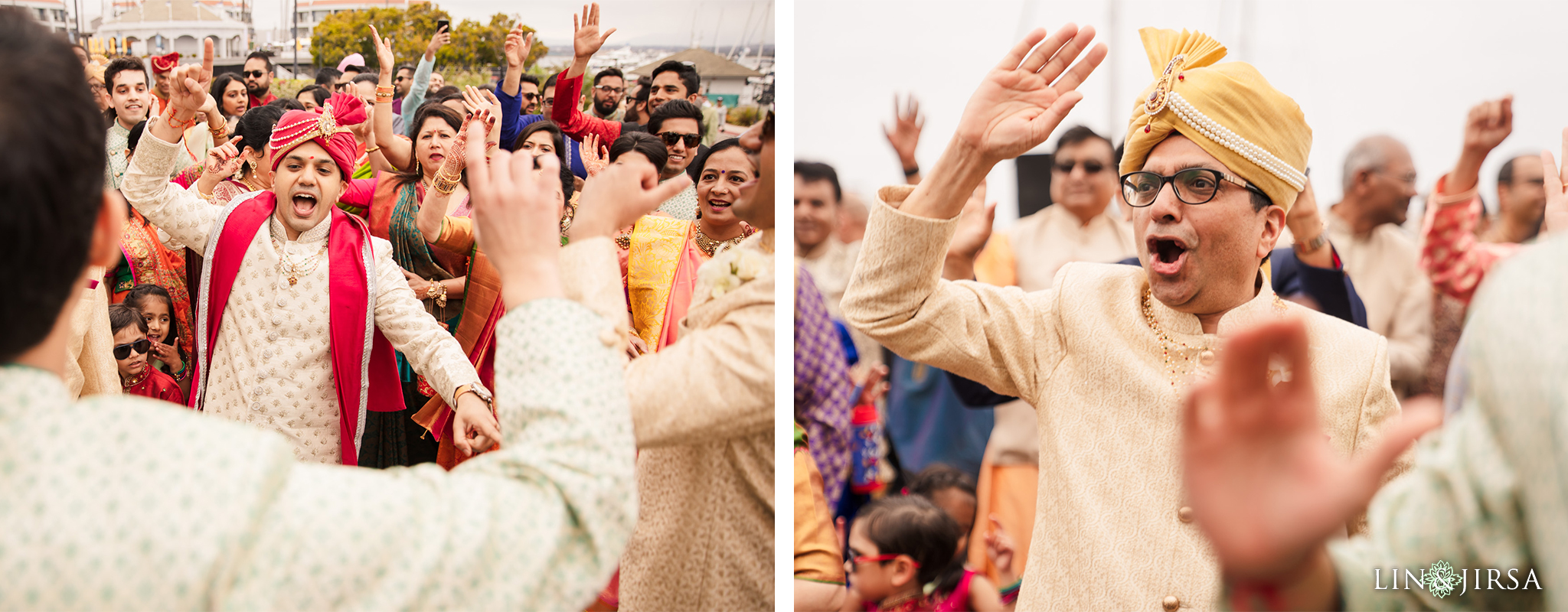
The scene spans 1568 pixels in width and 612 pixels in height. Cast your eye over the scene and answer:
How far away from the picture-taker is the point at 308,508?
35.2 inches

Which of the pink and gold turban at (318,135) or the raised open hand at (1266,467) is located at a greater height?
the pink and gold turban at (318,135)

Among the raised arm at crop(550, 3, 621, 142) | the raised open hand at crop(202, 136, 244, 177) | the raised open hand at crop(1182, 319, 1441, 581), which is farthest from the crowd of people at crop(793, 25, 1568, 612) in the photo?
the raised open hand at crop(202, 136, 244, 177)

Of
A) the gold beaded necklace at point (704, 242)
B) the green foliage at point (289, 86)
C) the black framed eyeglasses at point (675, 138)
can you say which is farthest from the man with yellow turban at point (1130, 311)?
the green foliage at point (289, 86)

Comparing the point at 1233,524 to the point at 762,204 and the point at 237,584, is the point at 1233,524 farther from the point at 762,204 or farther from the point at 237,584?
the point at 762,204

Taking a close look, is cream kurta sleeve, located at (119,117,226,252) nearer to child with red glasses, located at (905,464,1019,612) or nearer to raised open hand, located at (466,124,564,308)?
raised open hand, located at (466,124,564,308)

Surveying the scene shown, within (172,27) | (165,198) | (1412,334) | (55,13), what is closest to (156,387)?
(165,198)

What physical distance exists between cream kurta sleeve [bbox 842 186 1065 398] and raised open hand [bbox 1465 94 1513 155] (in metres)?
1.46

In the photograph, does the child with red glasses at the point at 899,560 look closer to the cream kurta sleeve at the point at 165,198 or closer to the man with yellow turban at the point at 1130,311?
the man with yellow turban at the point at 1130,311

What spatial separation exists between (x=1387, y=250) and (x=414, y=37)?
3865 millimetres

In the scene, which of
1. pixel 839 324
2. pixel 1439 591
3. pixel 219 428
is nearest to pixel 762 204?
pixel 219 428

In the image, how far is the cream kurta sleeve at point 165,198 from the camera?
2359mm

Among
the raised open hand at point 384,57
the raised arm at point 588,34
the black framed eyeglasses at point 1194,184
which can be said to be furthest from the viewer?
the raised open hand at point 384,57

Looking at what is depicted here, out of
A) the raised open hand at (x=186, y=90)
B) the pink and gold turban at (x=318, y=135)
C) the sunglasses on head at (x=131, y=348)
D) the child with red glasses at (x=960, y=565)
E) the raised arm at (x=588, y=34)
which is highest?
the raised arm at (x=588, y=34)

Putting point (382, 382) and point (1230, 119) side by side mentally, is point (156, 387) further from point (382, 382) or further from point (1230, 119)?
point (1230, 119)
